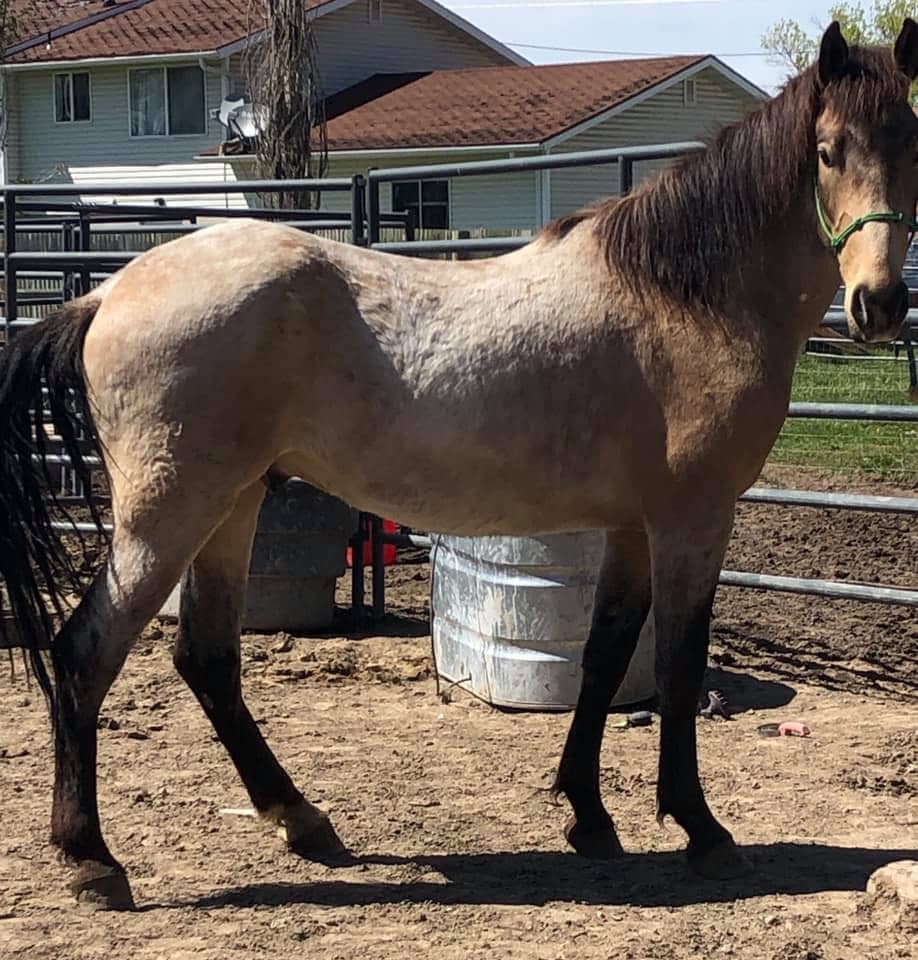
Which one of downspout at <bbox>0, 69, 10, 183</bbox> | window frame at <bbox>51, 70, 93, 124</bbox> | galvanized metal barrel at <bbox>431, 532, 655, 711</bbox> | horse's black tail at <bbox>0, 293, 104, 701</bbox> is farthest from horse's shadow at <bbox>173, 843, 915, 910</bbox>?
downspout at <bbox>0, 69, 10, 183</bbox>

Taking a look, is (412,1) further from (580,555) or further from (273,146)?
(580,555)

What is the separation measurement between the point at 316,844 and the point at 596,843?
800 millimetres

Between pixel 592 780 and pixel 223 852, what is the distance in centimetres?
108

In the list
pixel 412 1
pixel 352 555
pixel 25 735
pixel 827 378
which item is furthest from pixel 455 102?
pixel 25 735

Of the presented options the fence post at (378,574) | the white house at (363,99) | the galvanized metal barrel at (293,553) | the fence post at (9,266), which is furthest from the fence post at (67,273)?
the white house at (363,99)

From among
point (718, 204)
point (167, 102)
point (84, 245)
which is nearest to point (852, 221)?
point (718, 204)

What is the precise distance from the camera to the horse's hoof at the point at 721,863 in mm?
3943

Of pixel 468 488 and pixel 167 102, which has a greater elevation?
pixel 167 102

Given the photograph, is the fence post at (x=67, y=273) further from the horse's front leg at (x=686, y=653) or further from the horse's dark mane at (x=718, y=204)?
the horse's front leg at (x=686, y=653)

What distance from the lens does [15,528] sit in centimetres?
382

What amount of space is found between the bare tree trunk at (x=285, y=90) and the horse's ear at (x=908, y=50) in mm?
19104

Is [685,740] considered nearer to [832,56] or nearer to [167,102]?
[832,56]

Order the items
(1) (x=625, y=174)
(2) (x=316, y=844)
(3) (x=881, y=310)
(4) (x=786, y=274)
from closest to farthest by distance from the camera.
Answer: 1. (3) (x=881, y=310)
2. (4) (x=786, y=274)
3. (2) (x=316, y=844)
4. (1) (x=625, y=174)

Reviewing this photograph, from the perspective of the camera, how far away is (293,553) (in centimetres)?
677
